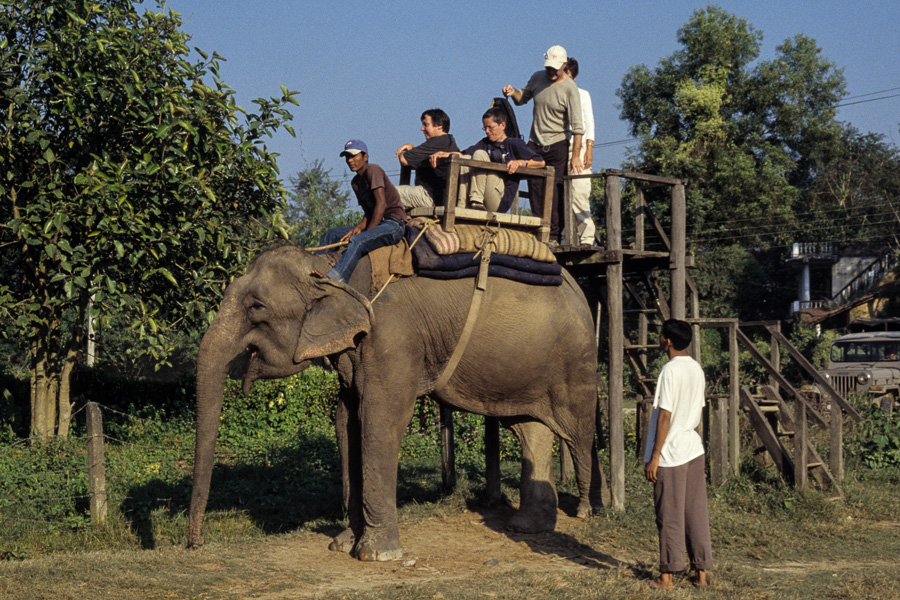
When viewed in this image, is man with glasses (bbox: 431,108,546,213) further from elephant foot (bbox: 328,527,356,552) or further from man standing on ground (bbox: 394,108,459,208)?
elephant foot (bbox: 328,527,356,552)

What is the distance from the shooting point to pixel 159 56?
41.0 ft

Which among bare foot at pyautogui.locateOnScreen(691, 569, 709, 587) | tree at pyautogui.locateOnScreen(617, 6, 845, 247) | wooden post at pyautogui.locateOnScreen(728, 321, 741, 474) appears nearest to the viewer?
bare foot at pyautogui.locateOnScreen(691, 569, 709, 587)

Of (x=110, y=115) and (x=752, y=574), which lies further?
(x=110, y=115)

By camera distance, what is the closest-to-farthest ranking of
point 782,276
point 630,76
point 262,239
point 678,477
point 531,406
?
point 678,477 → point 531,406 → point 262,239 → point 630,76 → point 782,276

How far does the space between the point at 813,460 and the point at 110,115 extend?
10.3 metres

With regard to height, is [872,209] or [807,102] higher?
[807,102]

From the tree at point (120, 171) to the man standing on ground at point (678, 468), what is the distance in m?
6.97

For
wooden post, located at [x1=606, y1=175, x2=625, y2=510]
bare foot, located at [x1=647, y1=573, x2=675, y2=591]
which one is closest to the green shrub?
wooden post, located at [x1=606, y1=175, x2=625, y2=510]

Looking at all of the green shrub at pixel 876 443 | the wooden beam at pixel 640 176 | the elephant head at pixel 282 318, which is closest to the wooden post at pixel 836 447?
the green shrub at pixel 876 443

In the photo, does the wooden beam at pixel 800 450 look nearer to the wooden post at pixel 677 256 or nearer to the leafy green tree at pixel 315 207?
the wooden post at pixel 677 256

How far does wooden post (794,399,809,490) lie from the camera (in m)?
10.3

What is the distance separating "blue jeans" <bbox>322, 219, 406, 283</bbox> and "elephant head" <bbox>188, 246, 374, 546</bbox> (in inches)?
6.0

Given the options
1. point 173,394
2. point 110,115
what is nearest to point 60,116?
point 110,115

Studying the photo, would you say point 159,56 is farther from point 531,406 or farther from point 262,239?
point 531,406
